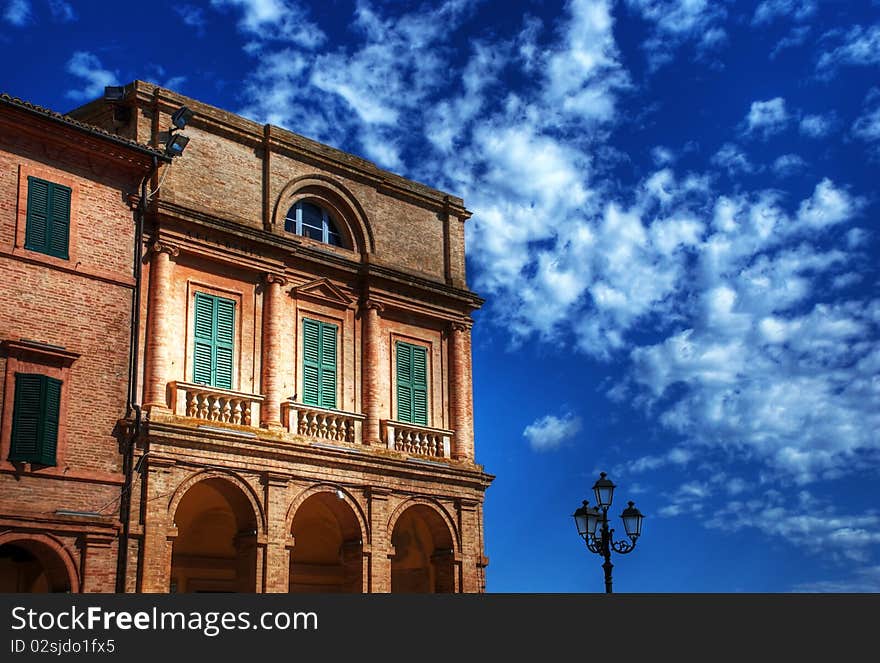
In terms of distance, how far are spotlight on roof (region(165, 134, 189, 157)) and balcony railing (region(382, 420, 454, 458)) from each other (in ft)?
24.3

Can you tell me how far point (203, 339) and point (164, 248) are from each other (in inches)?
77.6

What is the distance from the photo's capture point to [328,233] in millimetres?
26922

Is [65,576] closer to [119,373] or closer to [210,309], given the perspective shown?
[119,373]

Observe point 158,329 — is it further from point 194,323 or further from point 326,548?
point 326,548

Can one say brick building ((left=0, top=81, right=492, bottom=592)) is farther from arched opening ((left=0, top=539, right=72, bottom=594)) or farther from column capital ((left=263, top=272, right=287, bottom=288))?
arched opening ((left=0, top=539, right=72, bottom=594))

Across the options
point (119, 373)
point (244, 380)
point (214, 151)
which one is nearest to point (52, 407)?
point (119, 373)

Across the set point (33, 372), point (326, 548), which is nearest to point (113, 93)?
point (33, 372)

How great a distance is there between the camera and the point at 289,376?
2467 cm

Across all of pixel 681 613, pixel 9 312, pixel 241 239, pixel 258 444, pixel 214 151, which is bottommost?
pixel 681 613

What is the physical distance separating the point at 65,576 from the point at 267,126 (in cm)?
1068

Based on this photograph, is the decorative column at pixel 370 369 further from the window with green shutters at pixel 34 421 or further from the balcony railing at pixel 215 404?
the window with green shutters at pixel 34 421

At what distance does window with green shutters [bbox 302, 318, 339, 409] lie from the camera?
25.1 metres

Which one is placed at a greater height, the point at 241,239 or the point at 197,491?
the point at 241,239

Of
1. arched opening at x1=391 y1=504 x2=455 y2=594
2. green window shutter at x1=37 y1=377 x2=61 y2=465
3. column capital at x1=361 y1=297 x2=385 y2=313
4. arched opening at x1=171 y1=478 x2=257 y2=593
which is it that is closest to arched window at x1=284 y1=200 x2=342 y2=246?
column capital at x1=361 y1=297 x2=385 y2=313
